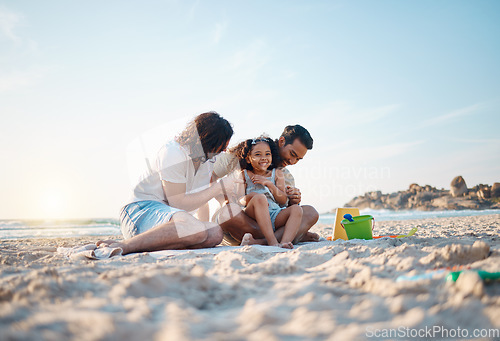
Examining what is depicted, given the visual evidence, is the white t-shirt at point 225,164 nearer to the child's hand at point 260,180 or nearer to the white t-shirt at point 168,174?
the child's hand at point 260,180

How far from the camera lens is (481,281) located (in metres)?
1.21

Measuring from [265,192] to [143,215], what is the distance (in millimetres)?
1317

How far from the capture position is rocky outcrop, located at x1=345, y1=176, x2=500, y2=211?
63.9 ft

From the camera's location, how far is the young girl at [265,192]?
10.3 ft

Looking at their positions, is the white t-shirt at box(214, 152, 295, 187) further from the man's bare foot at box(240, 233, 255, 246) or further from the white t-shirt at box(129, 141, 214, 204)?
the man's bare foot at box(240, 233, 255, 246)

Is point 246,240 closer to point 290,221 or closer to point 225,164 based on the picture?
point 290,221

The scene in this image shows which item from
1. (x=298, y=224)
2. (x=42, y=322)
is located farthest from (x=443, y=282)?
(x=298, y=224)

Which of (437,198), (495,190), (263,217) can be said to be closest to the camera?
(263,217)

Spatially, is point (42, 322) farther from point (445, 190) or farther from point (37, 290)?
point (445, 190)

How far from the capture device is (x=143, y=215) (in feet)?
9.31

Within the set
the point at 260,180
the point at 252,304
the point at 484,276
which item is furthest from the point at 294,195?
the point at 252,304

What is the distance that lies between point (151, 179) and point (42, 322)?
2145 mm

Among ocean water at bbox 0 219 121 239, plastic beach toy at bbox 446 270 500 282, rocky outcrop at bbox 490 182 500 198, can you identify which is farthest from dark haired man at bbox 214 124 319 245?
rocky outcrop at bbox 490 182 500 198

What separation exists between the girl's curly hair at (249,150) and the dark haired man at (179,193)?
1.71 ft
